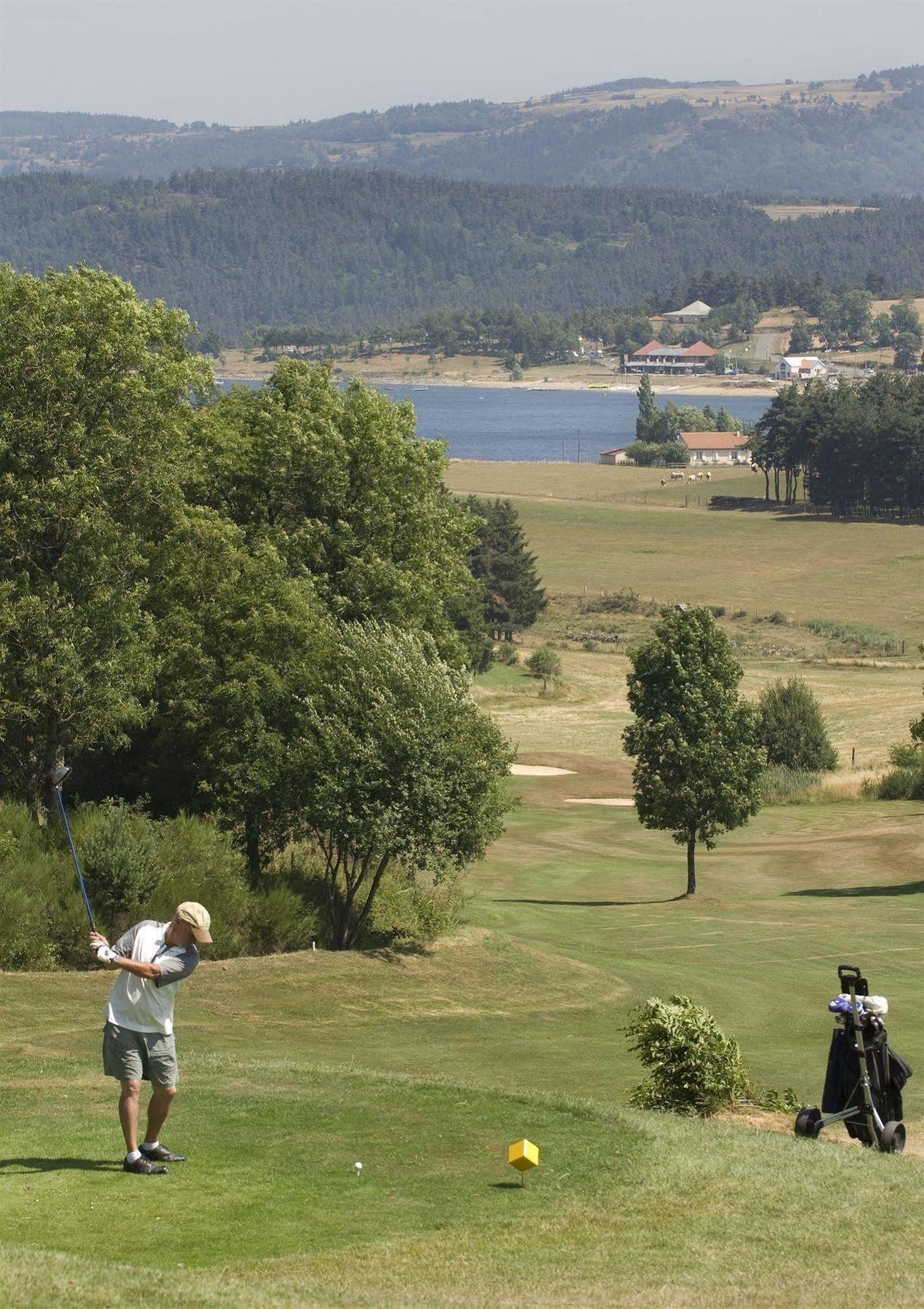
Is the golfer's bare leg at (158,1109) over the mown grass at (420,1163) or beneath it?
over

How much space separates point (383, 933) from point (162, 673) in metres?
6.73

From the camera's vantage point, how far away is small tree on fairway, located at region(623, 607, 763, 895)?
149ft

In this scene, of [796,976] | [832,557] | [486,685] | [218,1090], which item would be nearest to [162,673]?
[796,976]

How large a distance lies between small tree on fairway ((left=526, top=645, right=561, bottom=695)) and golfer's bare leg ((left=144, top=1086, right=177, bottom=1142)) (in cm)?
8207

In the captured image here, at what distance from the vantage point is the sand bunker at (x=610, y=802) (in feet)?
204

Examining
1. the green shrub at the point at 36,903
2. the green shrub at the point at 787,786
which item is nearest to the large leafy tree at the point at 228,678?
the green shrub at the point at 36,903

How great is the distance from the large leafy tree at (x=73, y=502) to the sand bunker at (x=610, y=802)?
30979mm

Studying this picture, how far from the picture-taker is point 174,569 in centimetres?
3516

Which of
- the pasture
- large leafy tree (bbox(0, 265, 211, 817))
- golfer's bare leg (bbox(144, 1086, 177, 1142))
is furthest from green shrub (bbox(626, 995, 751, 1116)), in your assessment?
large leafy tree (bbox(0, 265, 211, 817))

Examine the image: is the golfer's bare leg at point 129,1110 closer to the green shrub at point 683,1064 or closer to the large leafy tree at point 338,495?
the green shrub at point 683,1064

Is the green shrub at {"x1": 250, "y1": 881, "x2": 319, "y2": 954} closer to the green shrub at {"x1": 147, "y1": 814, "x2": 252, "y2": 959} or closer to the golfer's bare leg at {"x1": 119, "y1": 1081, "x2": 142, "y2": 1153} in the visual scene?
the green shrub at {"x1": 147, "y1": 814, "x2": 252, "y2": 959}

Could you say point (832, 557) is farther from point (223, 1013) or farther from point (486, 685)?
point (223, 1013)

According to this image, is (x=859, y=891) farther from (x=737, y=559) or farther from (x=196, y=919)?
(x=737, y=559)

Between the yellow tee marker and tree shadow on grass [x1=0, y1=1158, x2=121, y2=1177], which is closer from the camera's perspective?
the yellow tee marker
